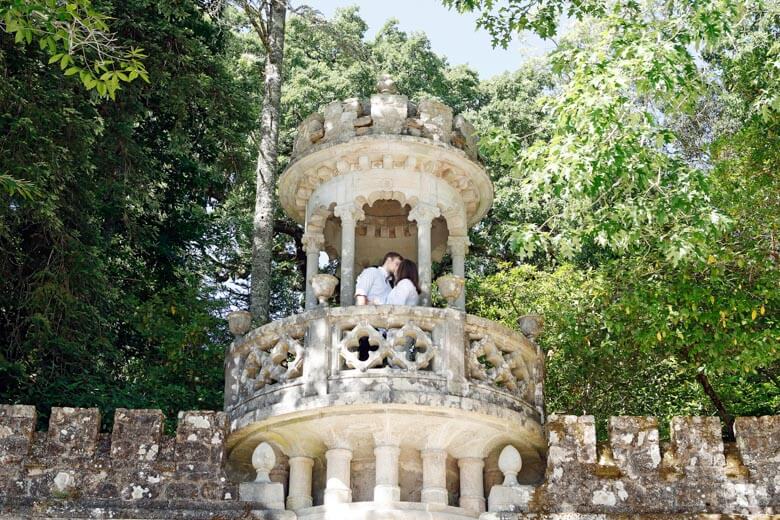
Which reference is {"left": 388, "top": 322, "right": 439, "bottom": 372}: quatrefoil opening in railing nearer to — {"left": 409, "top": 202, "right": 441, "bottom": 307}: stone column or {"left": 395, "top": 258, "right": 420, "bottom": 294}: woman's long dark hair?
{"left": 409, "top": 202, "right": 441, "bottom": 307}: stone column

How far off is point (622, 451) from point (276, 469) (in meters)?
3.11

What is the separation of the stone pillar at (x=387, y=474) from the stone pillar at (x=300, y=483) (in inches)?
26.2

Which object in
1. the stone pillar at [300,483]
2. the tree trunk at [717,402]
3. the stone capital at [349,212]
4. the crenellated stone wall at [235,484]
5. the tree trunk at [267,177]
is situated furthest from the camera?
the tree trunk at [267,177]

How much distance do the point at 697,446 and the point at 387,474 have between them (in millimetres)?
2696

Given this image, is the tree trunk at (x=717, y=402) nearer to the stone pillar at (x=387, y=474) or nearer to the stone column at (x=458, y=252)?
the stone column at (x=458, y=252)

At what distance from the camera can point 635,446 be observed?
1012cm

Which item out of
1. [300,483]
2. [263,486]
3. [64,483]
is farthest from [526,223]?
[64,483]

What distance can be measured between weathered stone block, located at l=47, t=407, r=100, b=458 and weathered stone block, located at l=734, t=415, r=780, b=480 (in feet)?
18.4

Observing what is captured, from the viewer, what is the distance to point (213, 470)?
1009 cm

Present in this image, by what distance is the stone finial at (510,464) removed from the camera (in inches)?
400

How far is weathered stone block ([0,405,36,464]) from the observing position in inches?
396

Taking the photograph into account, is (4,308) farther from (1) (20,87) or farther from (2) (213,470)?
(2) (213,470)

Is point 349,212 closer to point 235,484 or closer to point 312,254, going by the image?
point 312,254

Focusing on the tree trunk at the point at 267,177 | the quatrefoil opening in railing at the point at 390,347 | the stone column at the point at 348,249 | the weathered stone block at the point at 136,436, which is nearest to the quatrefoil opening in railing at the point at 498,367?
the quatrefoil opening in railing at the point at 390,347
